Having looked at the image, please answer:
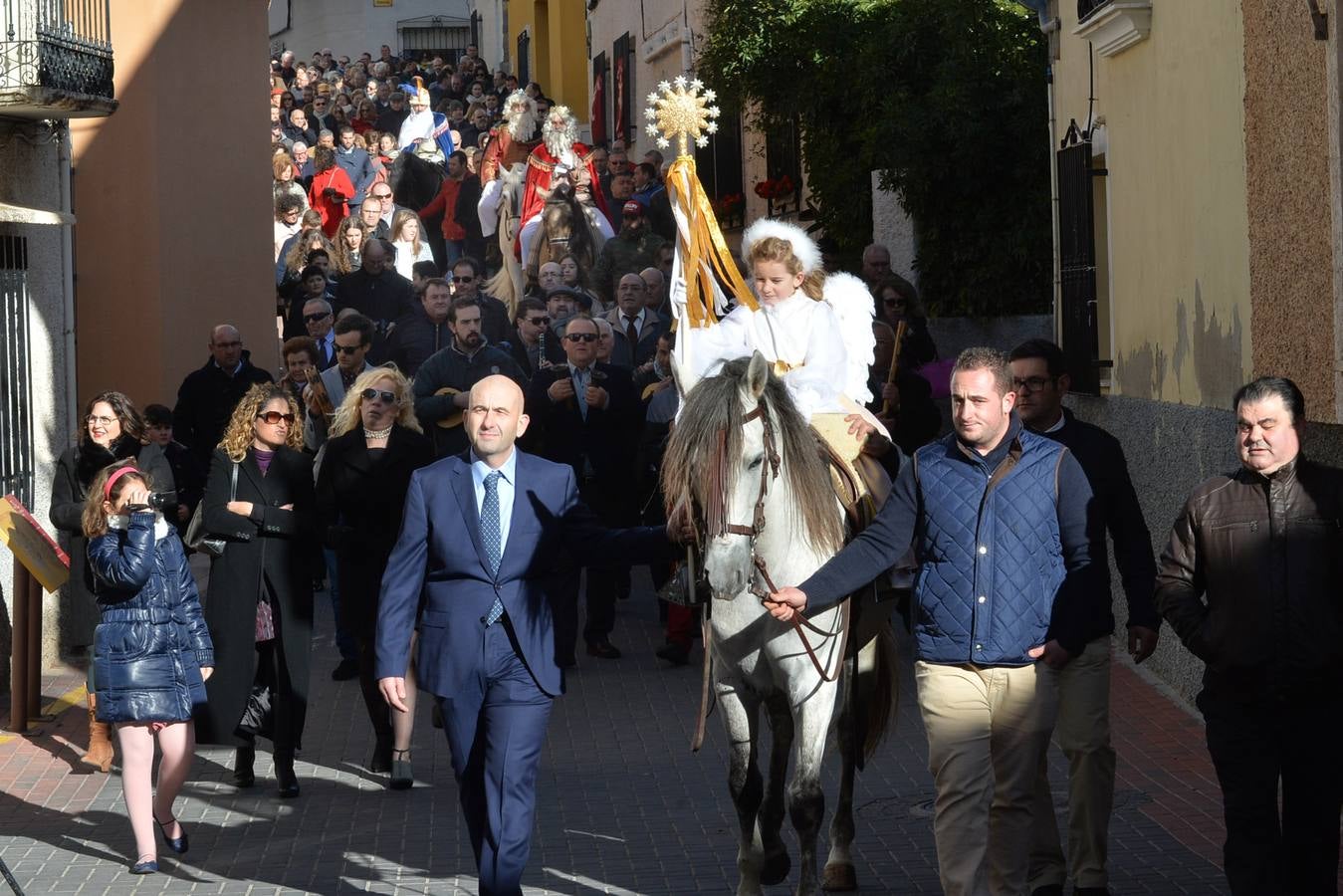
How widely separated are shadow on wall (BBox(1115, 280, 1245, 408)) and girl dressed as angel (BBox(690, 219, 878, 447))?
9.27 ft

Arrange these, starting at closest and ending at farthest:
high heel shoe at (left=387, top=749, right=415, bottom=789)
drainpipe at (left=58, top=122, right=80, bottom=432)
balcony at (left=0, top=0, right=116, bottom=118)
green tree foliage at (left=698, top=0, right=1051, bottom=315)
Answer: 1. high heel shoe at (left=387, top=749, right=415, bottom=789)
2. balcony at (left=0, top=0, right=116, bottom=118)
3. drainpipe at (left=58, top=122, right=80, bottom=432)
4. green tree foliage at (left=698, top=0, right=1051, bottom=315)

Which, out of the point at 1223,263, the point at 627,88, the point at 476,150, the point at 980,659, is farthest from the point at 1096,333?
the point at 627,88

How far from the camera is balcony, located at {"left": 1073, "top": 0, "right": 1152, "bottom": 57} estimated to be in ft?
38.4

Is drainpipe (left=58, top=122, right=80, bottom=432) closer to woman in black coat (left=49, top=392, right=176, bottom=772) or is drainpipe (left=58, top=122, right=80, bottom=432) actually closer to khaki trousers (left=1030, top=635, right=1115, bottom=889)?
woman in black coat (left=49, top=392, right=176, bottom=772)

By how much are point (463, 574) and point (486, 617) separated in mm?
166

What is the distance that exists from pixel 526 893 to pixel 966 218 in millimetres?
11062

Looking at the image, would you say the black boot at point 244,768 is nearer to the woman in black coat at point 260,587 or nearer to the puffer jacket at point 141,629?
the woman in black coat at point 260,587

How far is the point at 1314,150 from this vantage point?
873cm

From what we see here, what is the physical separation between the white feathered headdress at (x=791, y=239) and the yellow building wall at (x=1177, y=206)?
2.76 m

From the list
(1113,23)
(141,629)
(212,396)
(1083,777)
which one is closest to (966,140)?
(1113,23)

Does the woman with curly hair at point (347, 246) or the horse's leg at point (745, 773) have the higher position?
the woman with curly hair at point (347, 246)

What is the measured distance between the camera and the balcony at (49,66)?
1243 centimetres

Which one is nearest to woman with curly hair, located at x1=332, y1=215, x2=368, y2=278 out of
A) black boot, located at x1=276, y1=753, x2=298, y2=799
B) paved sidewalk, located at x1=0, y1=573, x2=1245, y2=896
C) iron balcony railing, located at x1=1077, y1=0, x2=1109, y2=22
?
paved sidewalk, located at x1=0, y1=573, x2=1245, y2=896

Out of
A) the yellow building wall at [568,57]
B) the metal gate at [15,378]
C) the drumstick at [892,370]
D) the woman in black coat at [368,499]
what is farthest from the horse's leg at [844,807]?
the yellow building wall at [568,57]
